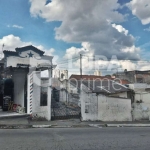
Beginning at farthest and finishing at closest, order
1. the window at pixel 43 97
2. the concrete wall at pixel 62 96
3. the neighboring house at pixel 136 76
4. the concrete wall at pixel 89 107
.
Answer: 1. the neighboring house at pixel 136 76
2. the concrete wall at pixel 62 96
3. the concrete wall at pixel 89 107
4. the window at pixel 43 97

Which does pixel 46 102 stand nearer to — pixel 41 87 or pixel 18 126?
pixel 41 87

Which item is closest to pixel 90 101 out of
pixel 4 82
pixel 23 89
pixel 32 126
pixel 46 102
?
pixel 46 102

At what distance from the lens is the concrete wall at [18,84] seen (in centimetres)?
1886

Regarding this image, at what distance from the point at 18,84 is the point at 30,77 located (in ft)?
14.7

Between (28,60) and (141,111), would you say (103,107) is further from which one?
(28,60)

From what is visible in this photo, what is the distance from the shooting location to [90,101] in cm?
1547

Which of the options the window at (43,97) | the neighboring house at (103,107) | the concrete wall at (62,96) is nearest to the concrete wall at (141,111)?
the neighboring house at (103,107)

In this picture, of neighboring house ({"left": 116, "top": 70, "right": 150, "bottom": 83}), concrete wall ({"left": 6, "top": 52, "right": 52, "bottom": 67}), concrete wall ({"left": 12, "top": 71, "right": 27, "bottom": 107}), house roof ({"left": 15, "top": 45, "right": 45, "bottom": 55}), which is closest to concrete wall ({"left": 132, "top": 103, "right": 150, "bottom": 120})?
concrete wall ({"left": 6, "top": 52, "right": 52, "bottom": 67})

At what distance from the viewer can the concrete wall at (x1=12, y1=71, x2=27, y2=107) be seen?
18.9m

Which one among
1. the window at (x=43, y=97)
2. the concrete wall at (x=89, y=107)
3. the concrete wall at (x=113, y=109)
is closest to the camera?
the window at (x=43, y=97)

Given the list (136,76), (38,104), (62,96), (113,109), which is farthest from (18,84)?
(136,76)

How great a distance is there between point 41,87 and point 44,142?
24.2ft

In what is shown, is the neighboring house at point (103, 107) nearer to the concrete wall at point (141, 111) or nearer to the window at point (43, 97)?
the concrete wall at point (141, 111)

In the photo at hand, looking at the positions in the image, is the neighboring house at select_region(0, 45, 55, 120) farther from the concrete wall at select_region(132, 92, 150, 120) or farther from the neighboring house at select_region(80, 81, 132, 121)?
the concrete wall at select_region(132, 92, 150, 120)
